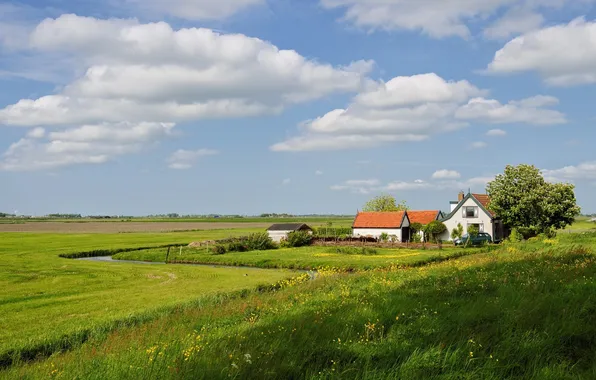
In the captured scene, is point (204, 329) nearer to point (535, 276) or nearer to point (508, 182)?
point (535, 276)

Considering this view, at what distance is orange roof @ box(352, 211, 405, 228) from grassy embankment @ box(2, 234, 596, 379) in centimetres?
5949

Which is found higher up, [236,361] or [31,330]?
[236,361]

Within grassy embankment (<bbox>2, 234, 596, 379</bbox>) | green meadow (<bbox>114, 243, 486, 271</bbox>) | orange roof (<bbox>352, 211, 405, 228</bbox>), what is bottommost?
green meadow (<bbox>114, 243, 486, 271</bbox>)

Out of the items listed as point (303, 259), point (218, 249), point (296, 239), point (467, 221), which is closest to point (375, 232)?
point (296, 239)

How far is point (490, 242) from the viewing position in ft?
221

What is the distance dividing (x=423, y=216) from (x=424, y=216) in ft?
0.55

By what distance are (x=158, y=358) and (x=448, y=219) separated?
6996 centimetres

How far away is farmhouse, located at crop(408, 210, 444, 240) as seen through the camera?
3083 inches

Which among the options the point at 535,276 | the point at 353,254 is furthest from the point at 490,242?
the point at 535,276

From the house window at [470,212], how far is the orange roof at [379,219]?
964cm

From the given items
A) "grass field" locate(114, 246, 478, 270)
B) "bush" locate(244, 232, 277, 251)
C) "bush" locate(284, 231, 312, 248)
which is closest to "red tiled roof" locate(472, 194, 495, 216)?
"grass field" locate(114, 246, 478, 270)

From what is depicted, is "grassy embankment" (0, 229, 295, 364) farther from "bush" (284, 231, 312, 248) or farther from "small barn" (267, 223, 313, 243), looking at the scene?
"small barn" (267, 223, 313, 243)

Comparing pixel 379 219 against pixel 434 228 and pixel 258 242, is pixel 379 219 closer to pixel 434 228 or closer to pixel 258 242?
pixel 434 228

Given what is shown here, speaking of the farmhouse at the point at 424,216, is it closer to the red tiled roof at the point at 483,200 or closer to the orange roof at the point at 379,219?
the orange roof at the point at 379,219
